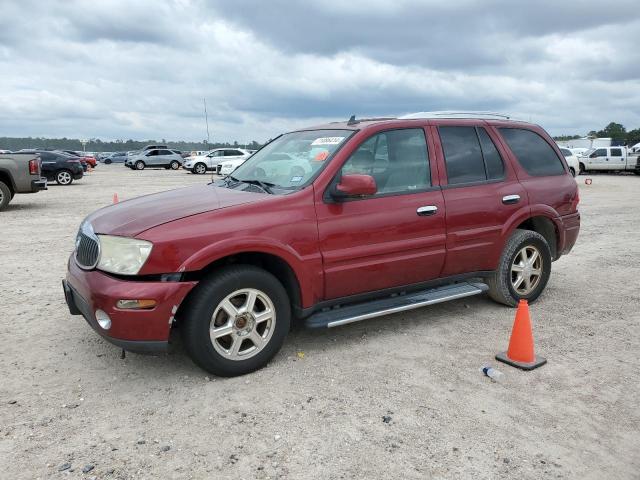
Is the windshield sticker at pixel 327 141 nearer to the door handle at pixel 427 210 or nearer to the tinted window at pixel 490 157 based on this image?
the door handle at pixel 427 210

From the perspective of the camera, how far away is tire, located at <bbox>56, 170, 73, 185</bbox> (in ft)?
71.8

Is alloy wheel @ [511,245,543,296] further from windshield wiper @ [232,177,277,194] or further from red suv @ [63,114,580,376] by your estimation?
windshield wiper @ [232,177,277,194]

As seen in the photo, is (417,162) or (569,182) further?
(569,182)

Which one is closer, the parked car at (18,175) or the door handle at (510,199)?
the door handle at (510,199)

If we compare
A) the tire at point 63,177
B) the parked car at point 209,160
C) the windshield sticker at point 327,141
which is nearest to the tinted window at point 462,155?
the windshield sticker at point 327,141

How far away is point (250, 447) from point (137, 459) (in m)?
0.61

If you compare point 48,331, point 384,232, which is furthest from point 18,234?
point 384,232

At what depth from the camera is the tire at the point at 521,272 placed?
5.12m

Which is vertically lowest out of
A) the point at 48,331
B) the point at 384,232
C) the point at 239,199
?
the point at 48,331

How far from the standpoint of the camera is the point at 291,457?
2859mm

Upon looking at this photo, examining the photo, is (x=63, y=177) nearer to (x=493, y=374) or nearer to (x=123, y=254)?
(x=123, y=254)

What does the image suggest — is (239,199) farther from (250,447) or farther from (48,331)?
(48,331)

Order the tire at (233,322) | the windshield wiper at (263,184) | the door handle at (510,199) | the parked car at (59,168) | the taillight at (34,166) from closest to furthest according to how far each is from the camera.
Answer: the tire at (233,322), the windshield wiper at (263,184), the door handle at (510,199), the taillight at (34,166), the parked car at (59,168)

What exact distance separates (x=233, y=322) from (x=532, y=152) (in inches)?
143
